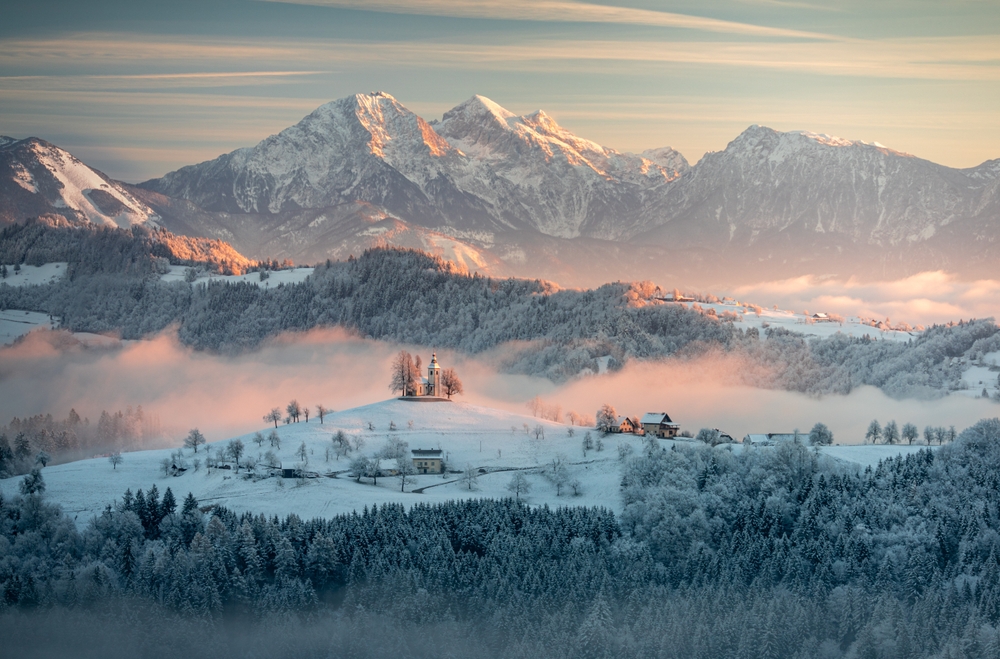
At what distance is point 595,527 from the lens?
19075cm

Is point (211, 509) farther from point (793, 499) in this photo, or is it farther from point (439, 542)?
point (793, 499)

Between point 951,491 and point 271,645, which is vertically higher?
point 951,491

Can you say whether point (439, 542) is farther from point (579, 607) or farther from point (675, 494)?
point (675, 494)

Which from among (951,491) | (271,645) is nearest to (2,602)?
(271,645)

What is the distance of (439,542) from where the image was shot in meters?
182

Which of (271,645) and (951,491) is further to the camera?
(951,491)

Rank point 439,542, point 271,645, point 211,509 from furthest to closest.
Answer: point 211,509, point 439,542, point 271,645

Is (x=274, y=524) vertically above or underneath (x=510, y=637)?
above

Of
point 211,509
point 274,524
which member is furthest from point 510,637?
point 211,509

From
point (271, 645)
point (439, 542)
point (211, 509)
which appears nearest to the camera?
point (271, 645)

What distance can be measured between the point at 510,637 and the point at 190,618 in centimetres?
3866

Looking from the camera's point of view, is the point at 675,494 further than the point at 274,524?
Yes

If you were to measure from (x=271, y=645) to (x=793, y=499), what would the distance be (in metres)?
78.9

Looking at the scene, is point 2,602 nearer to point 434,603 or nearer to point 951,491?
point 434,603
